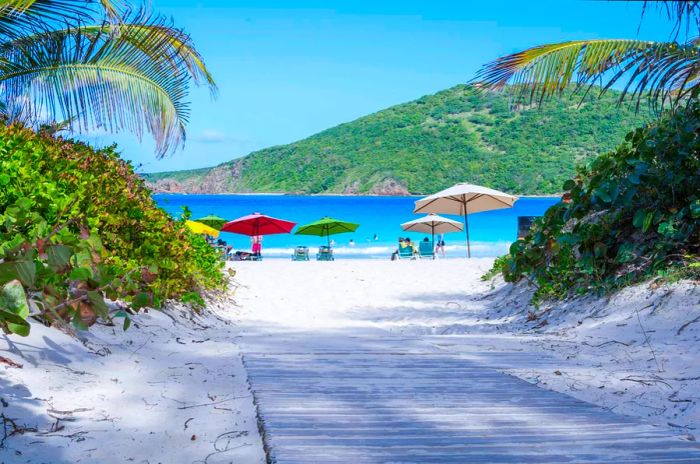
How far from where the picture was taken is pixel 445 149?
8981 centimetres

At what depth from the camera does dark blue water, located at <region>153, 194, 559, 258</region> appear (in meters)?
41.9

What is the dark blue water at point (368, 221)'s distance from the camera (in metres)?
41.9

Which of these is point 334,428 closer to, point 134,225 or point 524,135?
point 134,225

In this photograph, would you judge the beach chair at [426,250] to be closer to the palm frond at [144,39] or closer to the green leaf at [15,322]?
the palm frond at [144,39]

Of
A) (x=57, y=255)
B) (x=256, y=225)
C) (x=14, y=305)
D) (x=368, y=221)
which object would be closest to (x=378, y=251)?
(x=256, y=225)

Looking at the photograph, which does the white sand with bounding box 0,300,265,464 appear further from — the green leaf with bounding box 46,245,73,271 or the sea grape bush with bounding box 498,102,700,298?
the sea grape bush with bounding box 498,102,700,298

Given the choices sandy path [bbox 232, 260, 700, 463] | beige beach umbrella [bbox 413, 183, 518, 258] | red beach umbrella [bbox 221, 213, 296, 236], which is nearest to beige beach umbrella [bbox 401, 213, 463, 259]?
beige beach umbrella [bbox 413, 183, 518, 258]

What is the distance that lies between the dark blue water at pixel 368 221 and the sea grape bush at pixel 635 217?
21999 millimetres

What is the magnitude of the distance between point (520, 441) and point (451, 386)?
0.94 meters

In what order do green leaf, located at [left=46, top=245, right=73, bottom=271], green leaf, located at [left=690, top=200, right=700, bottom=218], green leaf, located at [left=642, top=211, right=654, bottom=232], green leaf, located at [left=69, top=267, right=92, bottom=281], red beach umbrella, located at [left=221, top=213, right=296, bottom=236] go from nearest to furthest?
green leaf, located at [left=46, top=245, right=73, bottom=271] < green leaf, located at [left=69, top=267, right=92, bottom=281] < green leaf, located at [left=690, top=200, right=700, bottom=218] < green leaf, located at [left=642, top=211, right=654, bottom=232] < red beach umbrella, located at [left=221, top=213, right=296, bottom=236]

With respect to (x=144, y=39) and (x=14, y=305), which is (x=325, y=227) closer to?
(x=144, y=39)

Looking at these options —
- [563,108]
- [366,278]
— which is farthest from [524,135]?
[366,278]

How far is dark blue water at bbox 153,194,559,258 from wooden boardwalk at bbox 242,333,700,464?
24.8 metres

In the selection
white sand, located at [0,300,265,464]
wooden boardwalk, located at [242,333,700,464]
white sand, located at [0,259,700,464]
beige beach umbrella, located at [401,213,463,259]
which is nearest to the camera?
wooden boardwalk, located at [242,333,700,464]
